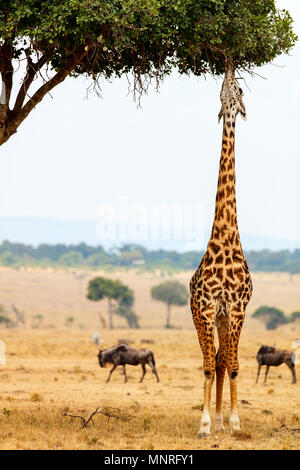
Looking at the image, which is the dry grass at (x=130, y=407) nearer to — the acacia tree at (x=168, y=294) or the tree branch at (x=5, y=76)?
the tree branch at (x=5, y=76)

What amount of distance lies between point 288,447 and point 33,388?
39.1 feet

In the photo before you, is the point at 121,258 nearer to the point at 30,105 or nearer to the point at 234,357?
the point at 30,105

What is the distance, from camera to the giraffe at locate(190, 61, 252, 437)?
12.3 metres

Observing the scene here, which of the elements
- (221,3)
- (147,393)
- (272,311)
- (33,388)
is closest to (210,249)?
(221,3)

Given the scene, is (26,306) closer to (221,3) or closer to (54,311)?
(54,311)

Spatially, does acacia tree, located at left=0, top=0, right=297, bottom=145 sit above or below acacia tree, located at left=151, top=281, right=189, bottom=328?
above

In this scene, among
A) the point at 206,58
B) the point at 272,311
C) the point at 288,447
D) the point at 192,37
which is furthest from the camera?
the point at 272,311

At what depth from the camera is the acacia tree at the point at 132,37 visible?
12750 mm

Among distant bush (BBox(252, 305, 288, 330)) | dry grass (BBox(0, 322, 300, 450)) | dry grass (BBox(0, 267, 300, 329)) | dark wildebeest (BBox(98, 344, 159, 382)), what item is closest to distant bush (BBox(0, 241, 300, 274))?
dry grass (BBox(0, 267, 300, 329))

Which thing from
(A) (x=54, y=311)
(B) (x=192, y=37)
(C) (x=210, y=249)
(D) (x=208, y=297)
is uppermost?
(B) (x=192, y=37)

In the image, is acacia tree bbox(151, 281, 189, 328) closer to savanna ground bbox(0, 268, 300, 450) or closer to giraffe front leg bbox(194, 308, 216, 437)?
savanna ground bbox(0, 268, 300, 450)

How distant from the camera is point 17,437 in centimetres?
1259

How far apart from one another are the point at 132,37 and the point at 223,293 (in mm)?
4758

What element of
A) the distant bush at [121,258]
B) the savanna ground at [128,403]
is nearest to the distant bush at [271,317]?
→ the savanna ground at [128,403]
